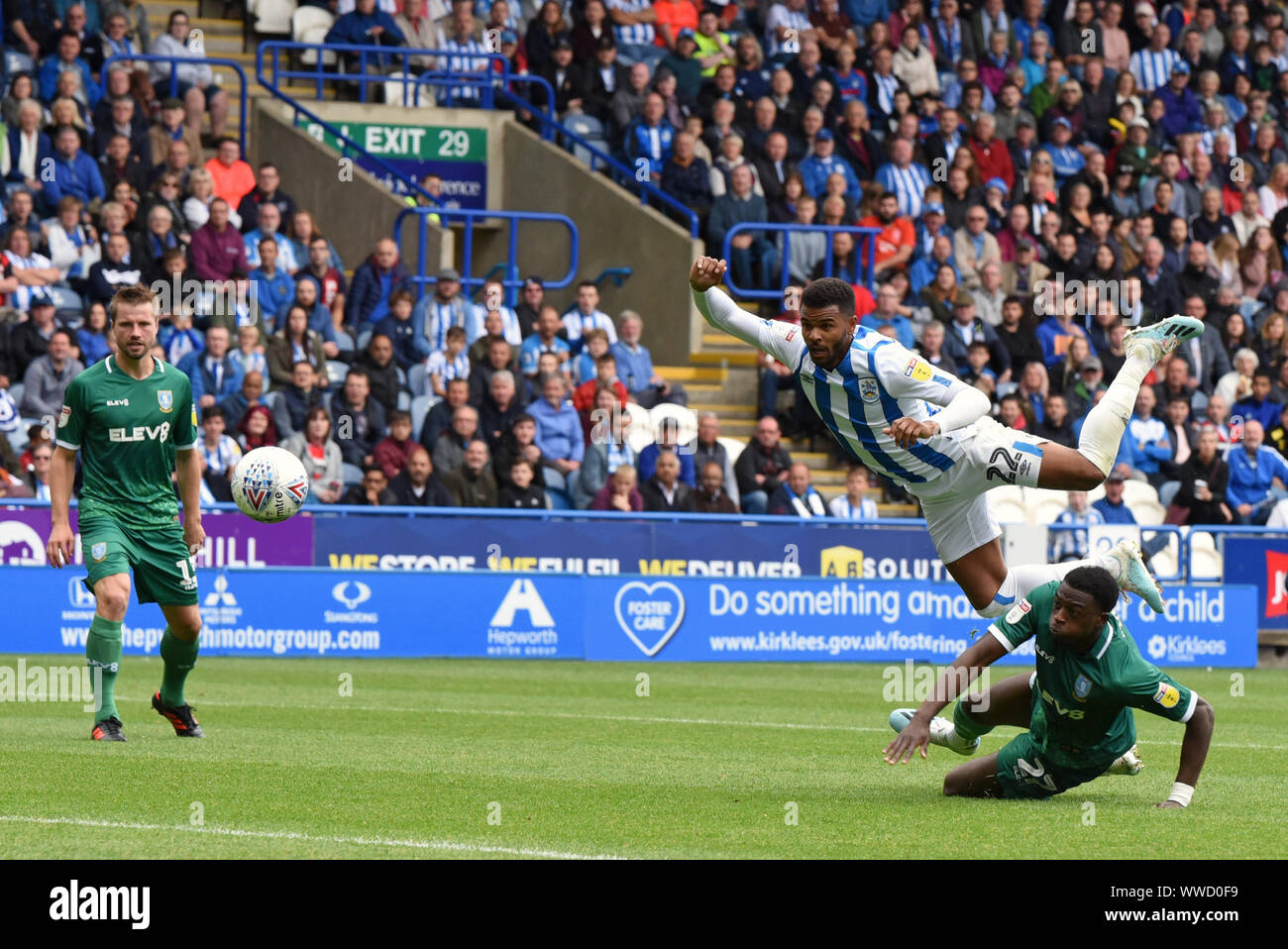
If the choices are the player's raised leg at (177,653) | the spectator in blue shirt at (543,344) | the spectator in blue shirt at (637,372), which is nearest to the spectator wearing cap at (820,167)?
the spectator in blue shirt at (637,372)

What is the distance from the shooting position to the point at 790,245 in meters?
24.6

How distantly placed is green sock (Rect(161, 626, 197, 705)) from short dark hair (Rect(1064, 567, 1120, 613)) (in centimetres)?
482

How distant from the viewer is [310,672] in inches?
669

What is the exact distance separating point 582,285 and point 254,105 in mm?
5609

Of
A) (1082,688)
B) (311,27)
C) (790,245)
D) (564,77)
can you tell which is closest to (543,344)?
(790,245)

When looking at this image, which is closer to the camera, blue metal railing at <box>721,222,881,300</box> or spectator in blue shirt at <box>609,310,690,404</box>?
spectator in blue shirt at <box>609,310,690,404</box>

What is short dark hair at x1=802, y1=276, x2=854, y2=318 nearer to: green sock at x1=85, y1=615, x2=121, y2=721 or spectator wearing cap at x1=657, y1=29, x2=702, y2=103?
green sock at x1=85, y1=615, x2=121, y2=721

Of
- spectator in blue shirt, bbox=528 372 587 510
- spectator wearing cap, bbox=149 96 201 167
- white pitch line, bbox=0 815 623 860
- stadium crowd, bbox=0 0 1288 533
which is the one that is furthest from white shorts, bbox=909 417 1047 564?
spectator wearing cap, bbox=149 96 201 167

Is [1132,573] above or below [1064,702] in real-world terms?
above

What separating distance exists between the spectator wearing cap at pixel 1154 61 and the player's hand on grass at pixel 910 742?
22.7 metres

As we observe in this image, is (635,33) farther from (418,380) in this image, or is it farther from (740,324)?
(740,324)

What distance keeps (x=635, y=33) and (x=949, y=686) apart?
19187 millimetres

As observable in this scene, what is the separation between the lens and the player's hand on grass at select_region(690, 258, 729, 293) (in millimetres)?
9734
